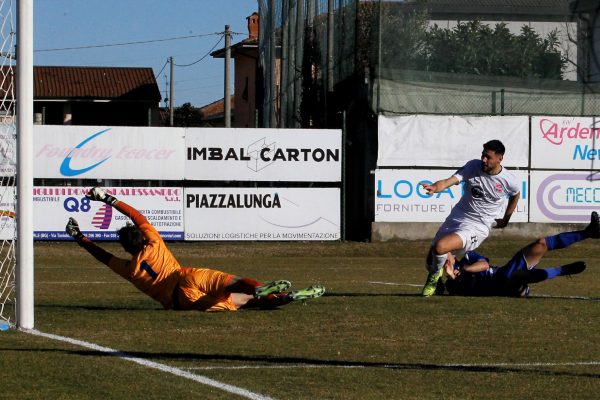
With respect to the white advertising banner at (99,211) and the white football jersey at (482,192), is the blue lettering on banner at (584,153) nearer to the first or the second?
the white advertising banner at (99,211)

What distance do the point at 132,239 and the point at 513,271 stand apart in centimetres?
460

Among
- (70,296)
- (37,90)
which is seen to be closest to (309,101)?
(70,296)

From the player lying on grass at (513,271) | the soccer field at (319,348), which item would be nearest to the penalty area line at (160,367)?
the soccer field at (319,348)

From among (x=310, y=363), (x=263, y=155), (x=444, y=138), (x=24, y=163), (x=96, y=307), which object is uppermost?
(x=444, y=138)

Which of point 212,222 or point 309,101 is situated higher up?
point 309,101

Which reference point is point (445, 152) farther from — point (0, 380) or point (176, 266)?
point (0, 380)

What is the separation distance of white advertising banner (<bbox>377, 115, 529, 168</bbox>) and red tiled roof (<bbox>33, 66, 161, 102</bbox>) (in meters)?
47.0

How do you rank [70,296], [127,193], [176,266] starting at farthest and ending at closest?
[127,193] → [70,296] → [176,266]

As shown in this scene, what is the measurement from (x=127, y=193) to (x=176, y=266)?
1589cm

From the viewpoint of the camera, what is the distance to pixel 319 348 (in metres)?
9.03

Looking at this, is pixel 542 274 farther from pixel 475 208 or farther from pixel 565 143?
pixel 565 143

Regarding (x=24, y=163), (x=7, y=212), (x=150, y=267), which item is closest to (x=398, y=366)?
(x=150, y=267)

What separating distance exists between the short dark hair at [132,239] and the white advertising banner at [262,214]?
16.0 meters

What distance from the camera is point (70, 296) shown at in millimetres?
14445
